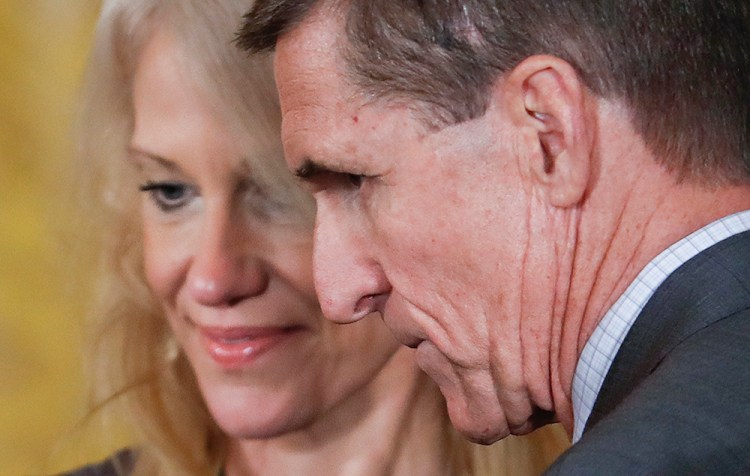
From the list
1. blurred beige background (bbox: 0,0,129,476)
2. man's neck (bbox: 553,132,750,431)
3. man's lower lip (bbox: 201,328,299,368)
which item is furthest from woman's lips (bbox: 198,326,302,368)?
man's neck (bbox: 553,132,750,431)

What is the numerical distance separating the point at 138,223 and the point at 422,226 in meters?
0.70

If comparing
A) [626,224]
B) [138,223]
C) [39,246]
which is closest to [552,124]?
[626,224]

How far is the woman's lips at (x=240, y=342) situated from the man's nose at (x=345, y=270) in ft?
1.13

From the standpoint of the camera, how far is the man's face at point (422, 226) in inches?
28.5

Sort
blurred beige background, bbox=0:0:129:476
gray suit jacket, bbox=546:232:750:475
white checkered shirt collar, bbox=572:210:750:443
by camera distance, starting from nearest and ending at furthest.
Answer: gray suit jacket, bbox=546:232:750:475
white checkered shirt collar, bbox=572:210:750:443
blurred beige background, bbox=0:0:129:476

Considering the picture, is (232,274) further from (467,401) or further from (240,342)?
(467,401)

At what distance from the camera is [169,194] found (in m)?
1.19

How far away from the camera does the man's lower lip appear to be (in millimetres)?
1194

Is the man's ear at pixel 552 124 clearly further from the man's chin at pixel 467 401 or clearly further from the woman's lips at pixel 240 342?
the woman's lips at pixel 240 342

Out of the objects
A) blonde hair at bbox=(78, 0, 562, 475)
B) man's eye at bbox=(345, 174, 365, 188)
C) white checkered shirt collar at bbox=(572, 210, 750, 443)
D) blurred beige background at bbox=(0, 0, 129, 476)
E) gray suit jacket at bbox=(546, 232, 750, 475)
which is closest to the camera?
gray suit jacket at bbox=(546, 232, 750, 475)

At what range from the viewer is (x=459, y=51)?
705 mm

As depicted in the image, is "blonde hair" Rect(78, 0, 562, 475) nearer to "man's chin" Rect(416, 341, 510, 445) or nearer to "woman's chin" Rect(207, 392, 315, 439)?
"woman's chin" Rect(207, 392, 315, 439)

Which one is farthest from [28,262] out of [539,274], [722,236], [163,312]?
[722,236]

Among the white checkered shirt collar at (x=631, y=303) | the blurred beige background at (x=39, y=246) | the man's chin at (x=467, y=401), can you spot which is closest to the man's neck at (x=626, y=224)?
the white checkered shirt collar at (x=631, y=303)
